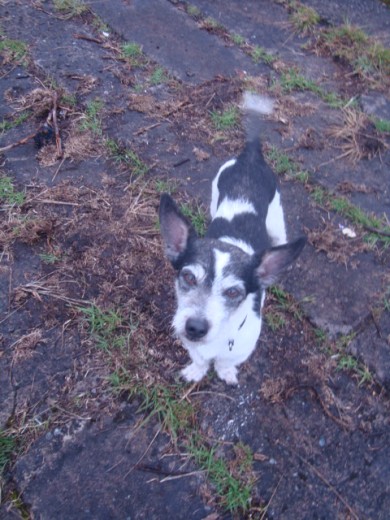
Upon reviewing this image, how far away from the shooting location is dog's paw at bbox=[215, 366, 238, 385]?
306 centimetres

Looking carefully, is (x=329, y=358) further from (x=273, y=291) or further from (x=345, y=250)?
(x=345, y=250)

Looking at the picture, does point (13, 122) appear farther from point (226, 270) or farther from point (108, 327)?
point (226, 270)

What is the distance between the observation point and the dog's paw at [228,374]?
306 centimetres

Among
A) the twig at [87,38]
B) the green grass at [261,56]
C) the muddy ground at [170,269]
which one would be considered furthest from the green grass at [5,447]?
the green grass at [261,56]

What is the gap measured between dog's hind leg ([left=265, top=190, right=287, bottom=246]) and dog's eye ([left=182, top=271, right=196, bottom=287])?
1.21m

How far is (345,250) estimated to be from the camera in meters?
3.79

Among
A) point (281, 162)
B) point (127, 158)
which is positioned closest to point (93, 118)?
point (127, 158)

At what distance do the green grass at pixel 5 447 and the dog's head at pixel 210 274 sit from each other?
3.86ft

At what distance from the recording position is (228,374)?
10.0 feet

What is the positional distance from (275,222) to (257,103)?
4.53 feet

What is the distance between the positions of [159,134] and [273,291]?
198 cm

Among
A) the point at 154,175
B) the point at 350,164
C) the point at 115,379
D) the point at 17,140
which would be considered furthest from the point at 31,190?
the point at 350,164

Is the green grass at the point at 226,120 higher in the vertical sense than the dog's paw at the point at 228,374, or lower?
higher

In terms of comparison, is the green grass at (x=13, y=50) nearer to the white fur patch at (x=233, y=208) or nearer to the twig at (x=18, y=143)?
the twig at (x=18, y=143)
